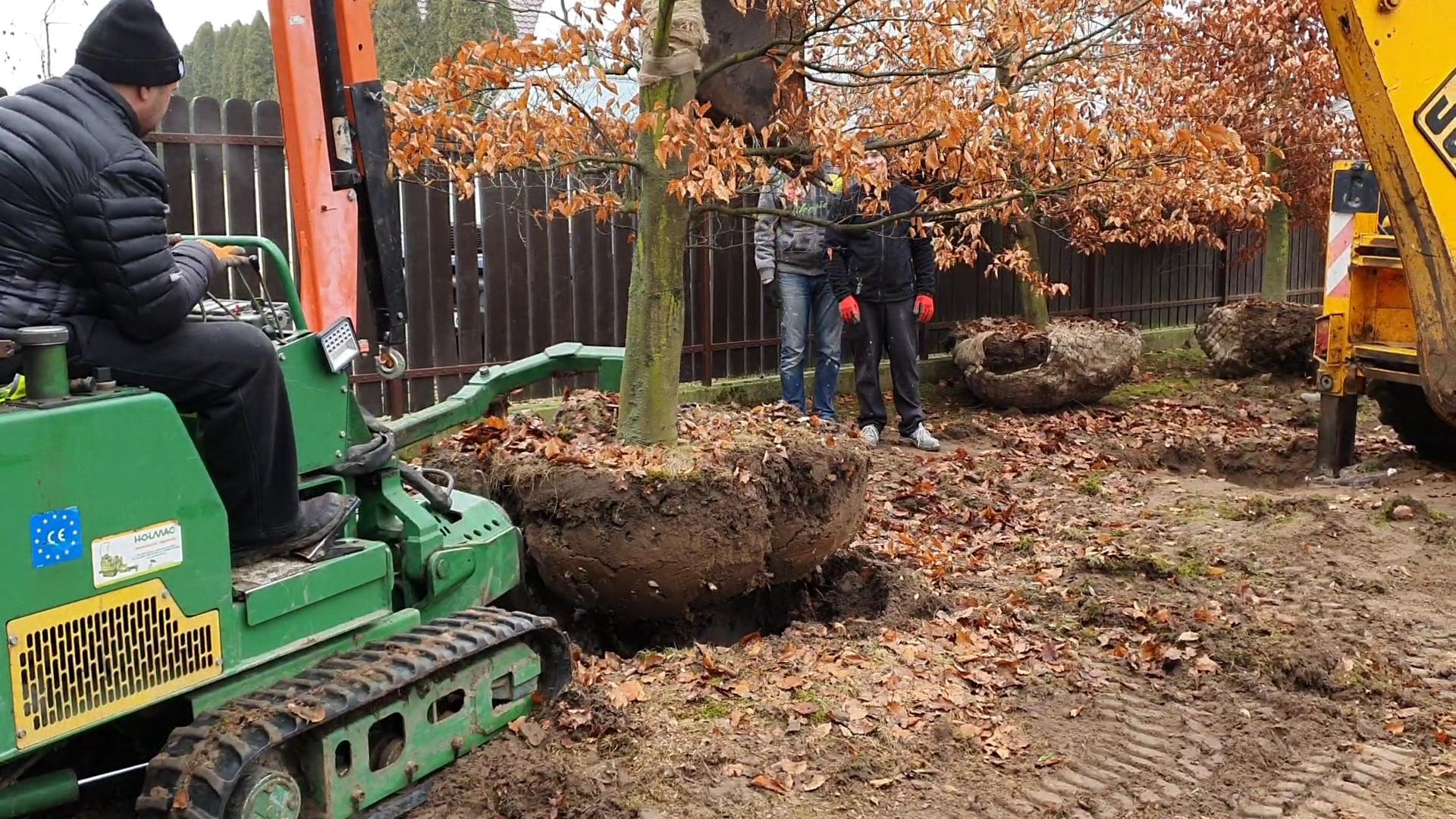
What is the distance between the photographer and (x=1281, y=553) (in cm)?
591

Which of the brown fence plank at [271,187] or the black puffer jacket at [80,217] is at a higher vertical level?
the brown fence plank at [271,187]

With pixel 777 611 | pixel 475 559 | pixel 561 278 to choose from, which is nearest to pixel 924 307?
pixel 561 278

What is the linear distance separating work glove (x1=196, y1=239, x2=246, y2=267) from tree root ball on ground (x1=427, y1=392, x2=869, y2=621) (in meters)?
1.60

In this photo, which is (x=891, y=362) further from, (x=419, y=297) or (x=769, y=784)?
(x=769, y=784)

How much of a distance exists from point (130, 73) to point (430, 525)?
171 cm

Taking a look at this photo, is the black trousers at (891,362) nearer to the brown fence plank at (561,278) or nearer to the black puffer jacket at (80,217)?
the brown fence plank at (561,278)

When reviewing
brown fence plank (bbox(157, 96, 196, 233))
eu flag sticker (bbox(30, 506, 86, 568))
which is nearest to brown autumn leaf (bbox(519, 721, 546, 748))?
eu flag sticker (bbox(30, 506, 86, 568))

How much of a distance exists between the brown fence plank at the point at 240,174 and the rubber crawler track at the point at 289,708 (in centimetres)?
436

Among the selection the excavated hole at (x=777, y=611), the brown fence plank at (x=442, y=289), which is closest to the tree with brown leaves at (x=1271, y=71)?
the brown fence plank at (x=442, y=289)

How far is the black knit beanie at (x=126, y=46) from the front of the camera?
9.78 ft

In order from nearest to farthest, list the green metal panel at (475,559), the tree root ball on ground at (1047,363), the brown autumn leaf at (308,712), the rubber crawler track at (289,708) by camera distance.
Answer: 1. the rubber crawler track at (289,708)
2. the brown autumn leaf at (308,712)
3. the green metal panel at (475,559)
4. the tree root ball on ground at (1047,363)

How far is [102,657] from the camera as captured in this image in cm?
285

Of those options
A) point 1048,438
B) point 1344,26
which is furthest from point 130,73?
point 1048,438

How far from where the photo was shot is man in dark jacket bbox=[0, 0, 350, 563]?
111 inches
